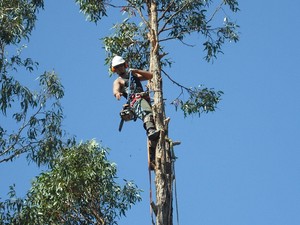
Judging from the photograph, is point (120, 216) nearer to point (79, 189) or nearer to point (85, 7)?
point (79, 189)

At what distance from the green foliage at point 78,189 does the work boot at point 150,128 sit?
3883 mm

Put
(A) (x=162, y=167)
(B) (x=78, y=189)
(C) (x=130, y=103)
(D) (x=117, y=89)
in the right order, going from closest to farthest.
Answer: (A) (x=162, y=167), (C) (x=130, y=103), (D) (x=117, y=89), (B) (x=78, y=189)

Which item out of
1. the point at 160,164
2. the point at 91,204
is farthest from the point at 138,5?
the point at 160,164

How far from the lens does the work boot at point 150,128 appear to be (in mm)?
7926

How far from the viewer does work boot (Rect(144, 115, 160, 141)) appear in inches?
312

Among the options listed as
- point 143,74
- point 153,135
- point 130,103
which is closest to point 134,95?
→ point 130,103

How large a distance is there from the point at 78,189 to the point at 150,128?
419 cm

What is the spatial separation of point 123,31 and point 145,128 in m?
4.55

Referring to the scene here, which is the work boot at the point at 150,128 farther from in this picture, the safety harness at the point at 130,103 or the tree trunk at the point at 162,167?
the safety harness at the point at 130,103

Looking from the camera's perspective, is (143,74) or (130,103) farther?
(143,74)

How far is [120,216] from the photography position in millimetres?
12273

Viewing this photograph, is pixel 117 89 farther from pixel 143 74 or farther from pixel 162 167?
pixel 162 167

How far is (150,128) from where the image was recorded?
8055 mm

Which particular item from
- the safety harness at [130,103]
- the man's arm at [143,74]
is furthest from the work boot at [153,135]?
the man's arm at [143,74]
